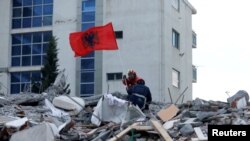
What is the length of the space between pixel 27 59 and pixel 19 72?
4.08ft

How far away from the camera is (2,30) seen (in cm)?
5575

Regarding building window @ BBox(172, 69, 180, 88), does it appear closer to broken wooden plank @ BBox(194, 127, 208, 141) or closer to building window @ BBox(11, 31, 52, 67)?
building window @ BBox(11, 31, 52, 67)

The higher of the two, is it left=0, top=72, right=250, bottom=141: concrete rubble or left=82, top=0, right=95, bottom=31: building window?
left=82, top=0, right=95, bottom=31: building window

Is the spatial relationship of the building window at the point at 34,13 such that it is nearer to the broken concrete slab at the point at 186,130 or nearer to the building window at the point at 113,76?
the building window at the point at 113,76

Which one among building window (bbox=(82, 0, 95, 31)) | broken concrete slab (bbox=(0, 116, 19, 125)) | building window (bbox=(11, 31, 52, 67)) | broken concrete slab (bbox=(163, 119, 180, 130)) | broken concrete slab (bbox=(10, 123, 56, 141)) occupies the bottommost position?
broken concrete slab (bbox=(10, 123, 56, 141))

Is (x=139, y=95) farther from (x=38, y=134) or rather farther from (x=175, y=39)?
(x=175, y=39)

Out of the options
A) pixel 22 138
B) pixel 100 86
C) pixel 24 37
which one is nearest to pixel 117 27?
pixel 100 86

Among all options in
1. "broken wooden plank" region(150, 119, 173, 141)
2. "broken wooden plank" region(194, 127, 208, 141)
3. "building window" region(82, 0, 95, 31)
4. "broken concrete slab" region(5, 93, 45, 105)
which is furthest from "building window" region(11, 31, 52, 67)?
"broken wooden plank" region(194, 127, 208, 141)

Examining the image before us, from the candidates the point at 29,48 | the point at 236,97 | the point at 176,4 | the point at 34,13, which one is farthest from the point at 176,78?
the point at 236,97

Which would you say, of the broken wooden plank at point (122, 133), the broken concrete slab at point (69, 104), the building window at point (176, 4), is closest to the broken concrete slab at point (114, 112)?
the broken concrete slab at point (69, 104)

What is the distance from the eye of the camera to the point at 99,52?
51.7m

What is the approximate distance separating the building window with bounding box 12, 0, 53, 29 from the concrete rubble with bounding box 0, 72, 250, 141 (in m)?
34.4

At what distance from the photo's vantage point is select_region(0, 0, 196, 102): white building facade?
50969mm

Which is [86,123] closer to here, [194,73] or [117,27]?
[117,27]
